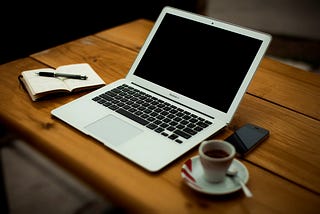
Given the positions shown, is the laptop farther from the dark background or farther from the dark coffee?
the dark background

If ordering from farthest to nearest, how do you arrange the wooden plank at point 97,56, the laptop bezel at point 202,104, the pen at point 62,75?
the wooden plank at point 97,56 → the pen at point 62,75 → the laptop bezel at point 202,104

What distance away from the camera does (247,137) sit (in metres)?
1.02

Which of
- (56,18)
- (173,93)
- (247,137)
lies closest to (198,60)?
(173,93)

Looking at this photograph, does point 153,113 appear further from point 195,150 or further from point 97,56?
point 97,56

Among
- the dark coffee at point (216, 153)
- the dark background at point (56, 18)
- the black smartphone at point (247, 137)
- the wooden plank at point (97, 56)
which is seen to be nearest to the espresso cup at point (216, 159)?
the dark coffee at point (216, 153)

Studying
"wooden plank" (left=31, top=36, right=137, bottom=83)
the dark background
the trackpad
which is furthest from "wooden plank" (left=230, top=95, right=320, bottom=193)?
the dark background

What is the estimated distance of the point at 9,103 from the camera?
1.14 meters

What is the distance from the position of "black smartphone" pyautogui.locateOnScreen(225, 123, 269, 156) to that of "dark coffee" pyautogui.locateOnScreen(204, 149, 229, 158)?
11 centimetres

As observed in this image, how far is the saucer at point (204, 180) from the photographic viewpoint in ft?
2.75

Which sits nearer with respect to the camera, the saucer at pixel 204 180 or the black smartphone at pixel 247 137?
the saucer at pixel 204 180

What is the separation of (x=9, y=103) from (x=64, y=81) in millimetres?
174

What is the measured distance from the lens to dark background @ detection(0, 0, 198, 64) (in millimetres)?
2262

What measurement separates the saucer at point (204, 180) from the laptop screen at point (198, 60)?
203mm

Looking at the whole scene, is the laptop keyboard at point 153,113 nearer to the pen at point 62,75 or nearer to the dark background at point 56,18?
the pen at point 62,75
